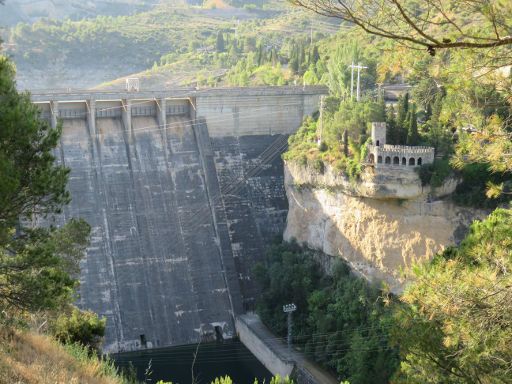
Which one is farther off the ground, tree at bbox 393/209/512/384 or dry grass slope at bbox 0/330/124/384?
tree at bbox 393/209/512/384

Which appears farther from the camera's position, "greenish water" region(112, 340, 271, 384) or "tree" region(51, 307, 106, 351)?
"greenish water" region(112, 340, 271, 384)

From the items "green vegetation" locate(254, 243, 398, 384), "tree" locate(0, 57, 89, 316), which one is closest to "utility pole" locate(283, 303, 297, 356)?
"green vegetation" locate(254, 243, 398, 384)

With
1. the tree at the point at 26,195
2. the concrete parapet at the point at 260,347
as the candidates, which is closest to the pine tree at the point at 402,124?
A: the concrete parapet at the point at 260,347

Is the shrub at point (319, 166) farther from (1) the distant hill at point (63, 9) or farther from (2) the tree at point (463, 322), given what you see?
(1) the distant hill at point (63, 9)

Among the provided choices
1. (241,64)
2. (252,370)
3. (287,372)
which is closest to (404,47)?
(287,372)

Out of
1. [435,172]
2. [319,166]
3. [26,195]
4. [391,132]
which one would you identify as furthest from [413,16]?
[319,166]

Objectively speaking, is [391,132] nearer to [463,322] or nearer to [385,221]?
[385,221]

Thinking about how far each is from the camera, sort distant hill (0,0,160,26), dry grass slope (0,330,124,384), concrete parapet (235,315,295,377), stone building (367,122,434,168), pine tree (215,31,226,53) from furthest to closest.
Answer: distant hill (0,0,160,26), pine tree (215,31,226,53), concrete parapet (235,315,295,377), stone building (367,122,434,168), dry grass slope (0,330,124,384)

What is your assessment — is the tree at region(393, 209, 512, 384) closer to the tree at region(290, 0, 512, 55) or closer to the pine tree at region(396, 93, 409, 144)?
the tree at region(290, 0, 512, 55)
